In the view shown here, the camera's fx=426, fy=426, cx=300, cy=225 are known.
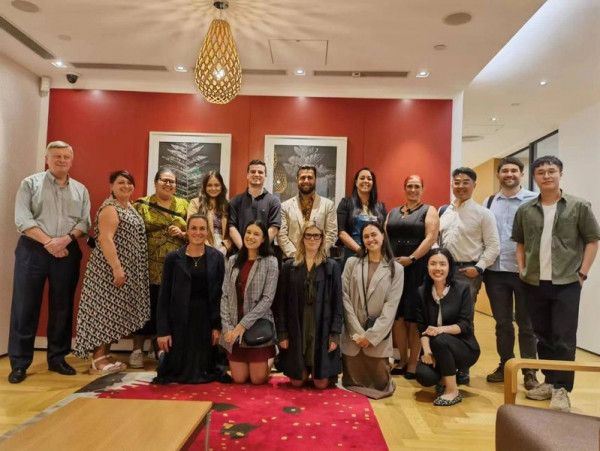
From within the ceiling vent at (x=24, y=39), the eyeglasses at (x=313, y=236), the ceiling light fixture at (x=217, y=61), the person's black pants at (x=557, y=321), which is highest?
the ceiling vent at (x=24, y=39)

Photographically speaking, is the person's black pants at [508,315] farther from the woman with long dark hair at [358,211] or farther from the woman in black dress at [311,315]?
the woman in black dress at [311,315]

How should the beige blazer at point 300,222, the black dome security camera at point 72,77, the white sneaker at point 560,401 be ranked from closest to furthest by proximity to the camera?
the white sneaker at point 560,401, the beige blazer at point 300,222, the black dome security camera at point 72,77

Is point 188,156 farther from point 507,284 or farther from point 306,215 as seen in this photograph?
point 507,284

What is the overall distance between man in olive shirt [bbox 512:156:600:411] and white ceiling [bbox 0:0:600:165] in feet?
4.31

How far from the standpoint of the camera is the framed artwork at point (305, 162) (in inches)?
185

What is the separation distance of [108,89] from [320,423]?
4.17 meters

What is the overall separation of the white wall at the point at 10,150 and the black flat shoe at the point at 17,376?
93 cm

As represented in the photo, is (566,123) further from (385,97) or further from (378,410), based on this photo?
(378,410)

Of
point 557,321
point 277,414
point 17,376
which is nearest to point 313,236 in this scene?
point 277,414

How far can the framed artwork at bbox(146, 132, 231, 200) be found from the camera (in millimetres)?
4707

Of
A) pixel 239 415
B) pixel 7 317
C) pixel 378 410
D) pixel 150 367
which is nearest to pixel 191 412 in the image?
pixel 239 415

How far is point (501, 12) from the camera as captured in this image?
10.3 ft

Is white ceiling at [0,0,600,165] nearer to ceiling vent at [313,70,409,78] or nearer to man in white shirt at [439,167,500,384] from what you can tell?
ceiling vent at [313,70,409,78]

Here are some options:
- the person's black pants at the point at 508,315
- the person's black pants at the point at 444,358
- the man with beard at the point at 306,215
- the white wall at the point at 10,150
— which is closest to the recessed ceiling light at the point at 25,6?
the white wall at the point at 10,150
